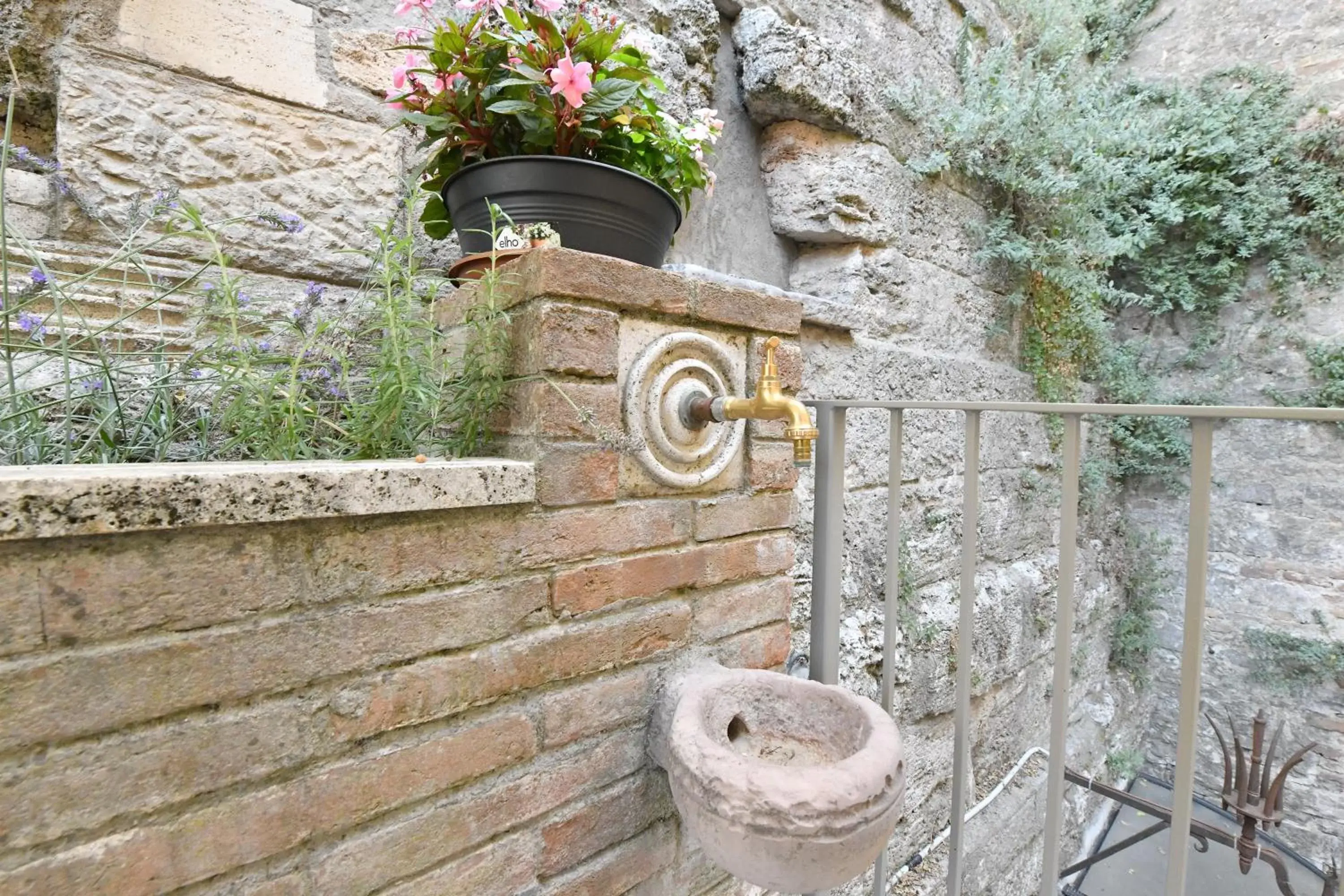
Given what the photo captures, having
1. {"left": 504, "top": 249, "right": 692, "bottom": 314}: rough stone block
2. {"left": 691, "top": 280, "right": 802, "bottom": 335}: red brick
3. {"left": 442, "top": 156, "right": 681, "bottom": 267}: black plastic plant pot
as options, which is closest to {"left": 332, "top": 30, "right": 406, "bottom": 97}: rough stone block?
{"left": 442, "top": 156, "right": 681, "bottom": 267}: black plastic plant pot

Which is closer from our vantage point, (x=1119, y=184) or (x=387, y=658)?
(x=387, y=658)

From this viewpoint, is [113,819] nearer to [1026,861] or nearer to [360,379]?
[360,379]

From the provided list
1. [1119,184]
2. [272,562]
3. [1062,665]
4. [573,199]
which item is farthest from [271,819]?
[1119,184]

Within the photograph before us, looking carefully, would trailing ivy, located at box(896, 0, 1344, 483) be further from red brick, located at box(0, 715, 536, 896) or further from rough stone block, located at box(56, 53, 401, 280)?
red brick, located at box(0, 715, 536, 896)

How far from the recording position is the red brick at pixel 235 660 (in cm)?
47

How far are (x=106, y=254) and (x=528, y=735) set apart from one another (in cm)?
91

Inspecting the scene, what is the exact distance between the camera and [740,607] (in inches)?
37.7

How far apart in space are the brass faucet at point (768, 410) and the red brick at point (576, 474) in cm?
15

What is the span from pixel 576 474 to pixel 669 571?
22 centimetres

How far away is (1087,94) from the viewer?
200 cm

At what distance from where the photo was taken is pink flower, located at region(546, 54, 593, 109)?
0.76 meters

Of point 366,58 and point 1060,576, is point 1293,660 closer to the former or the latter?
point 1060,576


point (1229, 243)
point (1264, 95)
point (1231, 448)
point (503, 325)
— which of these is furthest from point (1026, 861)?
point (1264, 95)

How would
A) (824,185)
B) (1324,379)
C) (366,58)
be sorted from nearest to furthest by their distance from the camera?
1. (366,58)
2. (824,185)
3. (1324,379)
